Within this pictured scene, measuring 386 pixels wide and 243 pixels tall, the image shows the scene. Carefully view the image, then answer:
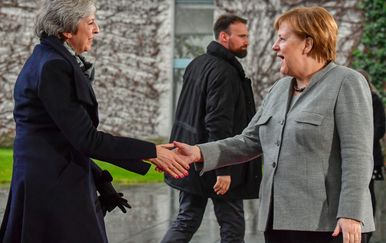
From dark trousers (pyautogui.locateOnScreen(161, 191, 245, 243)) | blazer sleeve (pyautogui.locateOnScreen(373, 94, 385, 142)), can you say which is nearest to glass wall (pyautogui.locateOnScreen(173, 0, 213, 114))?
blazer sleeve (pyautogui.locateOnScreen(373, 94, 385, 142))

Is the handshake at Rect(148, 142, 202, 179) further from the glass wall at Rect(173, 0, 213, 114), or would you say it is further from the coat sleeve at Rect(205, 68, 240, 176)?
the glass wall at Rect(173, 0, 213, 114)

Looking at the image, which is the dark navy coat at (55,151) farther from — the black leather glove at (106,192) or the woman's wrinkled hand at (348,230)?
the woman's wrinkled hand at (348,230)

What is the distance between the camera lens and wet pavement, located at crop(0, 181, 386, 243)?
820 cm

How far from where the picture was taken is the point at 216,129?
641 cm

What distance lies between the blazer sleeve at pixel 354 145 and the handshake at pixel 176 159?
2.93ft

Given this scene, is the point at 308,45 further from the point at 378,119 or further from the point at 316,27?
the point at 378,119

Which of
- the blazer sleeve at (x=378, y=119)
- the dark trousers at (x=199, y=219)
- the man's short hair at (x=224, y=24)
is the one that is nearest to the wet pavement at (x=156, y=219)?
the blazer sleeve at (x=378, y=119)

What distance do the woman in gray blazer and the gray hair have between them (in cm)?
97

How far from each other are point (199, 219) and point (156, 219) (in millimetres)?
2821

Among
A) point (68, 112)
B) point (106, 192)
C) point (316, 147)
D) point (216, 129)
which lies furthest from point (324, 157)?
point (216, 129)

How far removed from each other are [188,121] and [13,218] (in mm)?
2647

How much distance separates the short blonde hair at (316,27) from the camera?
4.01 m

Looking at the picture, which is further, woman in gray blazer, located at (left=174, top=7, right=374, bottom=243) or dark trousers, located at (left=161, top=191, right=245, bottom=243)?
dark trousers, located at (left=161, top=191, right=245, bottom=243)

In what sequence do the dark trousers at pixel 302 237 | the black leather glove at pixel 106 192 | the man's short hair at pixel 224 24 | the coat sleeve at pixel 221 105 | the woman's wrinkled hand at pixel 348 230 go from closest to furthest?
1. the woman's wrinkled hand at pixel 348 230
2. the dark trousers at pixel 302 237
3. the black leather glove at pixel 106 192
4. the coat sleeve at pixel 221 105
5. the man's short hair at pixel 224 24
